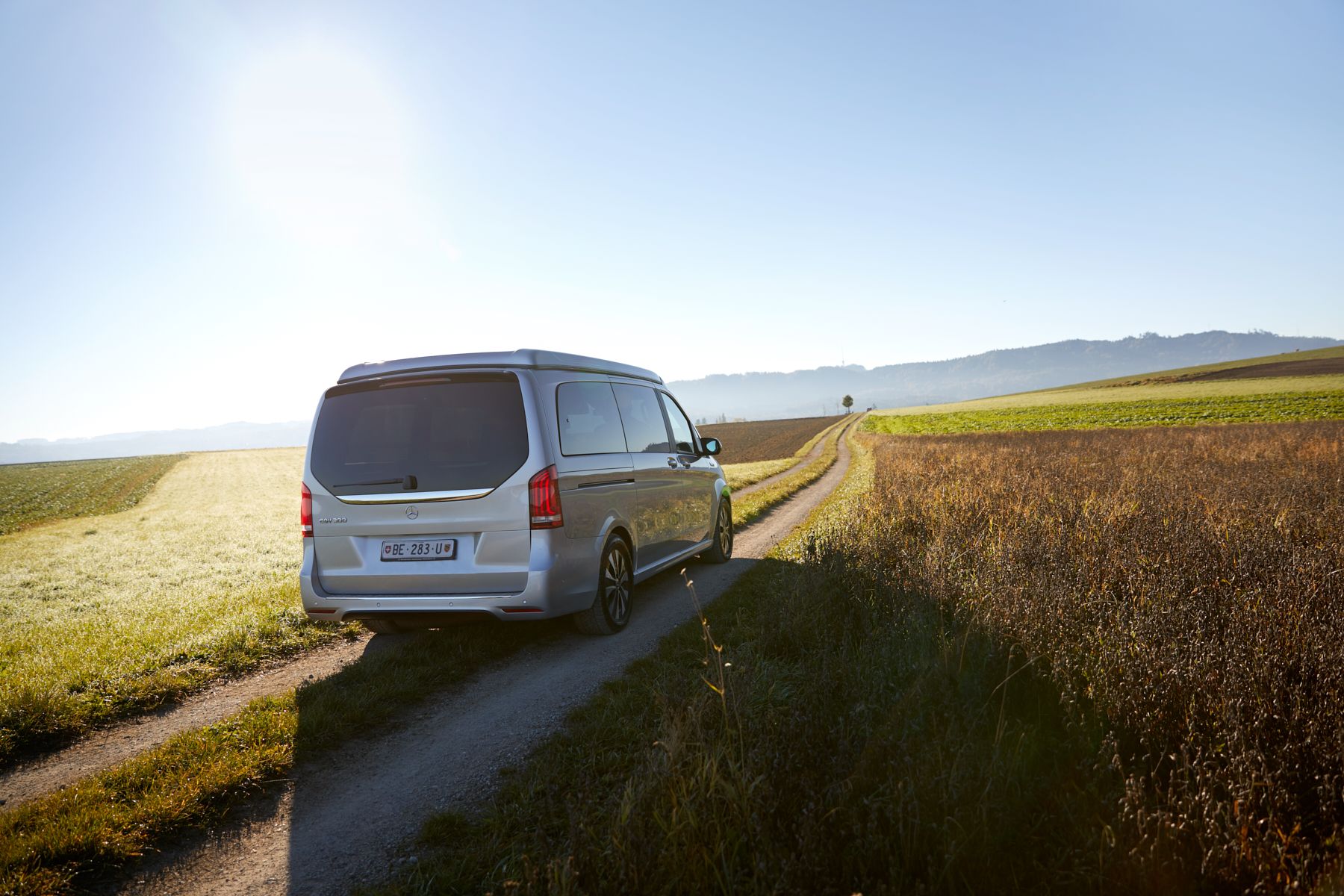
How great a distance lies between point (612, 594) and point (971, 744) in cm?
354

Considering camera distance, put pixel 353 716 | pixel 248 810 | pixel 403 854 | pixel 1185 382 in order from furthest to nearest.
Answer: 1. pixel 1185 382
2. pixel 353 716
3. pixel 248 810
4. pixel 403 854

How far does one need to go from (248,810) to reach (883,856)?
9.30 ft

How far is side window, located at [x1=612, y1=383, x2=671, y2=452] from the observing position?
6.61m

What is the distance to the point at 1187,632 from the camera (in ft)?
11.5

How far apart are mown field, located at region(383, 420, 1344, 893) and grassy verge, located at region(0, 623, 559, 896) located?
1.22 meters

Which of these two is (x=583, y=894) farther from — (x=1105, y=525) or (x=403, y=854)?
(x=1105, y=525)

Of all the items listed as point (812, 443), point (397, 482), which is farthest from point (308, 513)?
point (812, 443)

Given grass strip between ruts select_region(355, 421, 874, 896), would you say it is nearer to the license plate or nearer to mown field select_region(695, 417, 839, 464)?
the license plate

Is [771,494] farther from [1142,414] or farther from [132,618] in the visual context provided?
[1142,414]

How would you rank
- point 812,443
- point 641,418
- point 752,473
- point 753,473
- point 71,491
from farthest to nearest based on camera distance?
point 812,443 < point 71,491 < point 753,473 < point 752,473 < point 641,418

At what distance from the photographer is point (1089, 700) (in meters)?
3.20

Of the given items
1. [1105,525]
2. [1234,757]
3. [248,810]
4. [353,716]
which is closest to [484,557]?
[353,716]

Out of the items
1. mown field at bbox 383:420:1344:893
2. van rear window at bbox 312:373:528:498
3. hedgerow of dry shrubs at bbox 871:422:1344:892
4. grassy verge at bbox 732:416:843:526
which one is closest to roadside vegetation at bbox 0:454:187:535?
grassy verge at bbox 732:416:843:526

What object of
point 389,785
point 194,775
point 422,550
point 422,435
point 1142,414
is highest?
point 422,435
